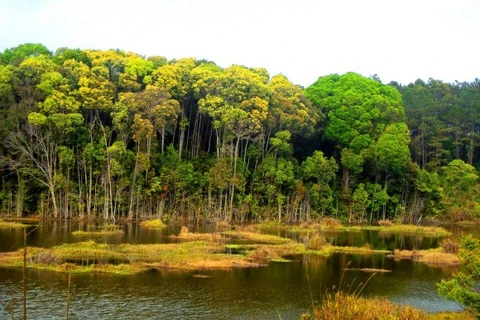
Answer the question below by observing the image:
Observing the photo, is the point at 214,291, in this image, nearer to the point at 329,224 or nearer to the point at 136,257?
the point at 136,257

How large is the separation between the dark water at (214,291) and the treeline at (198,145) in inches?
1013

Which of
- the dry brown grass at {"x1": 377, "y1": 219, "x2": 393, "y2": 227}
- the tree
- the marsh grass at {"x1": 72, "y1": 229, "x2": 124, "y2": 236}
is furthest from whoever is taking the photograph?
the tree

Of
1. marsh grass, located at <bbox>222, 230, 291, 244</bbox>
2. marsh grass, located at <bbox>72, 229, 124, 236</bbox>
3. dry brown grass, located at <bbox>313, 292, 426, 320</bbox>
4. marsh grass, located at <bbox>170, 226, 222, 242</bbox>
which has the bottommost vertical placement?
marsh grass, located at <bbox>222, 230, 291, 244</bbox>

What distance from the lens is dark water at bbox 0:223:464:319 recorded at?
76.2ft

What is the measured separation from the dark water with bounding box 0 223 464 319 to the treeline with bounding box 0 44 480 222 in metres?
25.7

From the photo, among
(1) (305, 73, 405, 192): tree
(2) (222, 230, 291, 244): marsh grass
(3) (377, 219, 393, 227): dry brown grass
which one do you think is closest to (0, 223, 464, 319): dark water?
(2) (222, 230, 291, 244): marsh grass

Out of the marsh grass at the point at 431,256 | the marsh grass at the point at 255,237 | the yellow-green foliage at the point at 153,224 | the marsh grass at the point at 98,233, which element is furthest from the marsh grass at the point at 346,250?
the yellow-green foliage at the point at 153,224

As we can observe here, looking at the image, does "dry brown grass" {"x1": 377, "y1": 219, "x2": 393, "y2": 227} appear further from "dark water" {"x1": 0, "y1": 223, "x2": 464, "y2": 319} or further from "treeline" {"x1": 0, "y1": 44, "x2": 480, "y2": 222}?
"dark water" {"x1": 0, "y1": 223, "x2": 464, "y2": 319}

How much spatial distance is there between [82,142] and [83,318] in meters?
46.4

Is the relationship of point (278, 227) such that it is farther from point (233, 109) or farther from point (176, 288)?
point (176, 288)

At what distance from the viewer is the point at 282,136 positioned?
71.6 m

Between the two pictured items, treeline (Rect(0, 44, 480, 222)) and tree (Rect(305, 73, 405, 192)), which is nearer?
treeline (Rect(0, 44, 480, 222))

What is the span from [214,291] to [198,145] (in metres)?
48.5

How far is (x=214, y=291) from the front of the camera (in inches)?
1083
